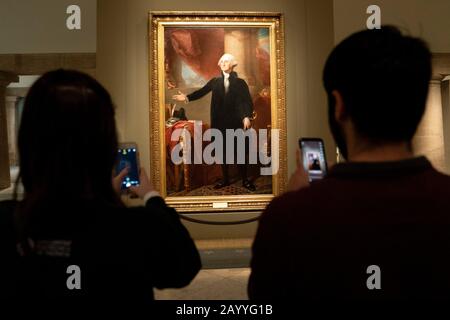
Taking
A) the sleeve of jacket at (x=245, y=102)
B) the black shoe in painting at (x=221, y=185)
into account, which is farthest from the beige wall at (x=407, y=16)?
the black shoe in painting at (x=221, y=185)

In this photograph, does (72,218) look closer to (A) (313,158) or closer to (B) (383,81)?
(B) (383,81)

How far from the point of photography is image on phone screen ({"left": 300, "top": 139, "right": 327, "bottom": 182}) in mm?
1915

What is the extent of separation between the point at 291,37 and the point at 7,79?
435cm

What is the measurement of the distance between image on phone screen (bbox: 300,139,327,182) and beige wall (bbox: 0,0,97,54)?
149 inches

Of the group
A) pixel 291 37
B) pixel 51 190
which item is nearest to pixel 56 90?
pixel 51 190

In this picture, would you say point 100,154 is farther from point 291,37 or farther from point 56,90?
point 291,37

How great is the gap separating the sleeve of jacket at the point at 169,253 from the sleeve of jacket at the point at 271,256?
0.81 feet

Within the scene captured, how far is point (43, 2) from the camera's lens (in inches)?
194

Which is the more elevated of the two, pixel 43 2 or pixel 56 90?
pixel 43 2

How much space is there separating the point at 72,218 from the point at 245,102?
465 cm

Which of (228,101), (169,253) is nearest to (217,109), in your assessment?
(228,101)

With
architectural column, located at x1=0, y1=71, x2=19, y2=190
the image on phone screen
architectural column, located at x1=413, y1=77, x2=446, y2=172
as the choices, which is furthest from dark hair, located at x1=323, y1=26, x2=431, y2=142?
architectural column, located at x1=0, y1=71, x2=19, y2=190

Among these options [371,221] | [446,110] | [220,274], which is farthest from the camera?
[446,110]

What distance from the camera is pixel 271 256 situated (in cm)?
84
